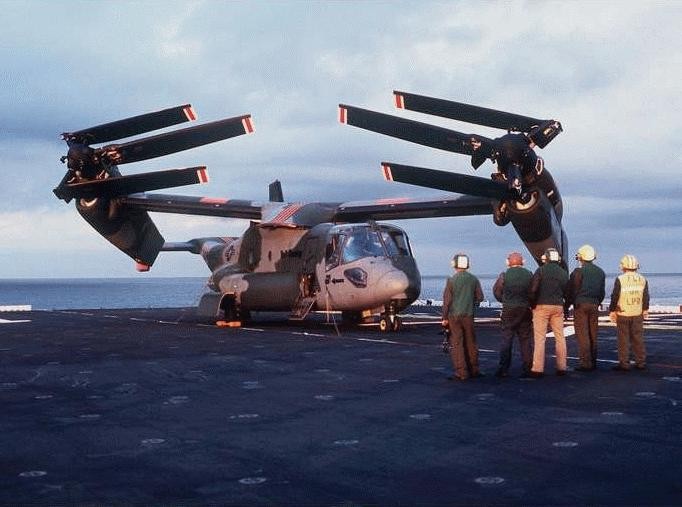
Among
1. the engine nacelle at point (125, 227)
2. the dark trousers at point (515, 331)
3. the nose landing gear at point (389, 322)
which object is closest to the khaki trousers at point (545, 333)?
the dark trousers at point (515, 331)

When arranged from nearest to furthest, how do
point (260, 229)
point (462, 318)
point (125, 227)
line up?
point (462, 318), point (260, 229), point (125, 227)

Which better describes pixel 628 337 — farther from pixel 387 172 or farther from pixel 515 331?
pixel 387 172

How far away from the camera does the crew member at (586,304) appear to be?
1330 centimetres

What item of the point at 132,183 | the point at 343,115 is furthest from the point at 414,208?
the point at 132,183

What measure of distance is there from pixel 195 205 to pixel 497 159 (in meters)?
11.7

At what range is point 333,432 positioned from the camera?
844 cm

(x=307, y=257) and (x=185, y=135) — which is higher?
(x=185, y=135)

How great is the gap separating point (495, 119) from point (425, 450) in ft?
44.9

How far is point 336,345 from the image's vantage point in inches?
745

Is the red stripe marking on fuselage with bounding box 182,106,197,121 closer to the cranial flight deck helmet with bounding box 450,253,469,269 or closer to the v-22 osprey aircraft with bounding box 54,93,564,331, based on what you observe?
the v-22 osprey aircraft with bounding box 54,93,564,331

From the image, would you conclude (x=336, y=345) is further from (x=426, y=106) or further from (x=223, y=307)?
(x=223, y=307)

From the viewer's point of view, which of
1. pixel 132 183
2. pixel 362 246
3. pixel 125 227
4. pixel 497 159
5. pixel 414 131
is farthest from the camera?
pixel 125 227

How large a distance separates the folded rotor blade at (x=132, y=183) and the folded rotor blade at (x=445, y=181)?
624 centimetres

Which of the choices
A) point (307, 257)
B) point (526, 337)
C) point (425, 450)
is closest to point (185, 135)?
point (307, 257)
